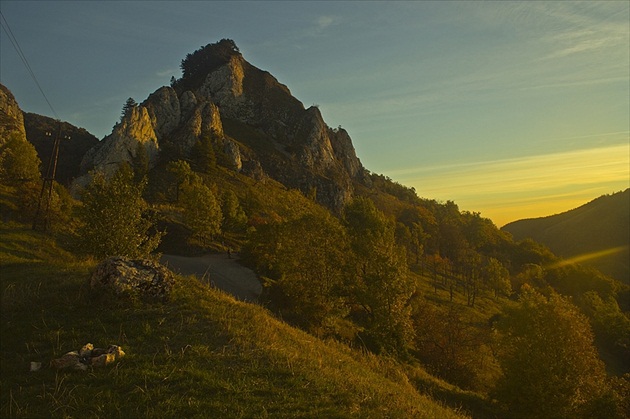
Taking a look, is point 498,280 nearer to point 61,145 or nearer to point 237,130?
point 237,130

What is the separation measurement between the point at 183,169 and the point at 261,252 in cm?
4191

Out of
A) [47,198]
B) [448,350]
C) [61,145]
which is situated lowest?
[448,350]

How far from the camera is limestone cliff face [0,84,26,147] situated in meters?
82.7

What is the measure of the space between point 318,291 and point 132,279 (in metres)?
23.0

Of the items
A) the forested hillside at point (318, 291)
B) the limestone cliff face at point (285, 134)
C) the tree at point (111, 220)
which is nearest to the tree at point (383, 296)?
the forested hillside at point (318, 291)

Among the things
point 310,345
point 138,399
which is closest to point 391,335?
point 310,345

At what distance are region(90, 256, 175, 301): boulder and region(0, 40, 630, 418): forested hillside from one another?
82 cm

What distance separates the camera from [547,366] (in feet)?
91.8

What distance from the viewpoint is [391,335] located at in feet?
109

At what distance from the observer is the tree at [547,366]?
2696 centimetres

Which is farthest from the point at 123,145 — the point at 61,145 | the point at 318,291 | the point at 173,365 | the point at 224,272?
the point at 173,365

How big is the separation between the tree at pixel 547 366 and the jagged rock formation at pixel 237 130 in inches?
3731

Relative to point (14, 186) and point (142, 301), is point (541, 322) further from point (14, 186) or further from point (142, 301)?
point (14, 186)

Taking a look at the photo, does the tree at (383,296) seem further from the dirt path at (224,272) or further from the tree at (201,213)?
the tree at (201,213)
